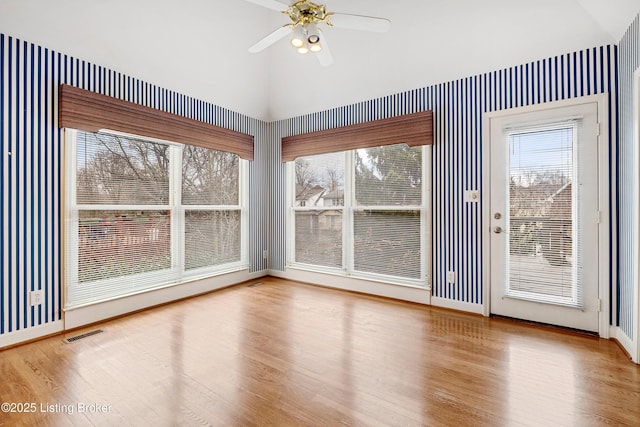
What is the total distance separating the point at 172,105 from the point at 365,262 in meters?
3.25

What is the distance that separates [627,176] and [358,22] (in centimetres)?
257

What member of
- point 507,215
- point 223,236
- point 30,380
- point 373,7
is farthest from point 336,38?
point 30,380

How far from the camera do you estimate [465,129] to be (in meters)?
3.57

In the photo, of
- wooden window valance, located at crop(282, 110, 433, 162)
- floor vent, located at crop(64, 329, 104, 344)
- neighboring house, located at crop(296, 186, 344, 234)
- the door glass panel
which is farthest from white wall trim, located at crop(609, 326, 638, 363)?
floor vent, located at crop(64, 329, 104, 344)

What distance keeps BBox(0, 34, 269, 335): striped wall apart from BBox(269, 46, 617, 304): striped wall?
3.55 m

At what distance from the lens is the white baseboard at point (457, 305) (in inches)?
138

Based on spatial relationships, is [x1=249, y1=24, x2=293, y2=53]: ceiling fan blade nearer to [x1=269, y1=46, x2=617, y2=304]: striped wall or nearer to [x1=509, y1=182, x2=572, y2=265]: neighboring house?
[x1=269, y1=46, x2=617, y2=304]: striped wall

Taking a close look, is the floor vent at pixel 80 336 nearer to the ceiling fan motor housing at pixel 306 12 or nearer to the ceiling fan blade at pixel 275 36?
the ceiling fan blade at pixel 275 36

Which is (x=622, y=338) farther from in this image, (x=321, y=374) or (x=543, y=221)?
(x=321, y=374)

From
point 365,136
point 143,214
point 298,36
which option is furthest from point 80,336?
point 365,136

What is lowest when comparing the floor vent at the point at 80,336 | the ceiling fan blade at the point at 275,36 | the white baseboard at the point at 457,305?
the floor vent at the point at 80,336

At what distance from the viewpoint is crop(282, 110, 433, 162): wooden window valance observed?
3773 millimetres

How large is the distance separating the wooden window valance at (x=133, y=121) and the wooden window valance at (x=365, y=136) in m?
0.93

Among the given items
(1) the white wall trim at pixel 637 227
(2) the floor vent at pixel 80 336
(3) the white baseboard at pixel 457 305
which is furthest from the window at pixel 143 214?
(1) the white wall trim at pixel 637 227
